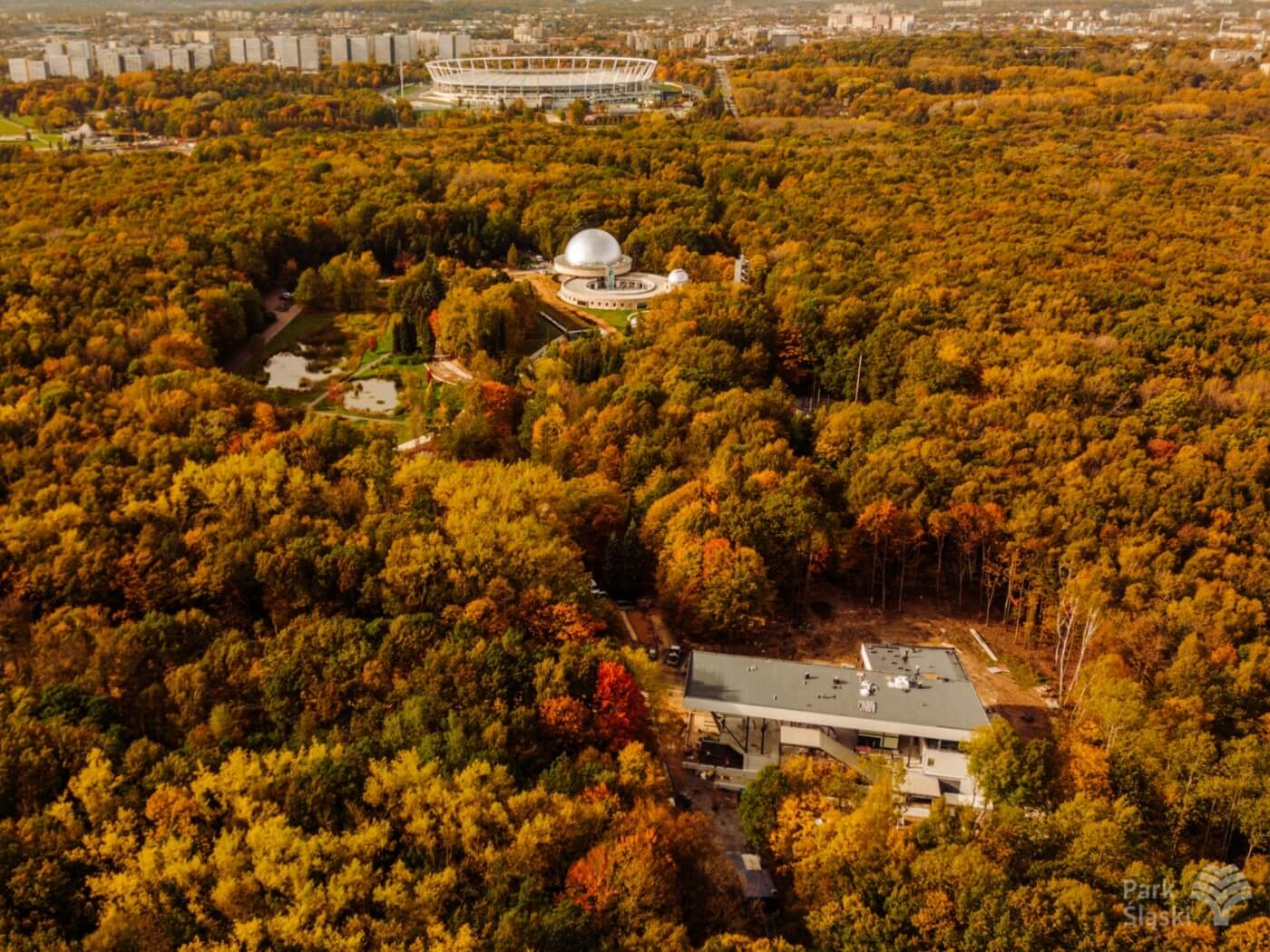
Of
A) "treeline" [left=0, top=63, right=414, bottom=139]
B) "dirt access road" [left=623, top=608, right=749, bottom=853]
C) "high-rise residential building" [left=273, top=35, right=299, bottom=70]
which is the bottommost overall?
"dirt access road" [left=623, top=608, right=749, bottom=853]

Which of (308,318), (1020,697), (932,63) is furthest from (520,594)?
(932,63)

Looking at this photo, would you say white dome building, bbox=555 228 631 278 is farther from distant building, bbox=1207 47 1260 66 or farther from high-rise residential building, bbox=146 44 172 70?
high-rise residential building, bbox=146 44 172 70

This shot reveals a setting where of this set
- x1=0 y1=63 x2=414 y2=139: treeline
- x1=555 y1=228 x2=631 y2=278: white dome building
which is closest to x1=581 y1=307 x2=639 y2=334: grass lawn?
x1=555 y1=228 x2=631 y2=278: white dome building

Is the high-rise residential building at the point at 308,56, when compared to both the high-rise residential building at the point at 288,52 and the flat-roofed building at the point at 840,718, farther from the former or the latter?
the flat-roofed building at the point at 840,718

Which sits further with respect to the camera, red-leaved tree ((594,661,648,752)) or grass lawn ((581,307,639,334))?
grass lawn ((581,307,639,334))

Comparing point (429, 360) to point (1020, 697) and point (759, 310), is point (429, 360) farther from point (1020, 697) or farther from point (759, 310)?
point (1020, 697)

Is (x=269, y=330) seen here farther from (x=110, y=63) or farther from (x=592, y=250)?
(x=110, y=63)

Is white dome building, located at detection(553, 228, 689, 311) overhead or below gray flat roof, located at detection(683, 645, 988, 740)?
overhead
